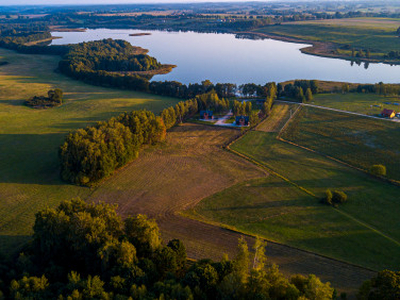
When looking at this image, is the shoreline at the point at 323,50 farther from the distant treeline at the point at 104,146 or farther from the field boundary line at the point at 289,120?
the distant treeline at the point at 104,146

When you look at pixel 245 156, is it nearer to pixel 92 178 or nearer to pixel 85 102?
pixel 92 178

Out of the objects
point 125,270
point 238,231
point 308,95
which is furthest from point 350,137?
point 125,270

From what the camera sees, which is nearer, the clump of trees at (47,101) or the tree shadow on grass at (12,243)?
the tree shadow on grass at (12,243)

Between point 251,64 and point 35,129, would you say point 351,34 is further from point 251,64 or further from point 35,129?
point 35,129

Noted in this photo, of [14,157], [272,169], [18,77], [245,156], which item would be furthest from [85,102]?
[272,169]

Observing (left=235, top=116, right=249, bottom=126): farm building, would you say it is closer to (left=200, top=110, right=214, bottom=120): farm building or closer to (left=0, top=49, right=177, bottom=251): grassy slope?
(left=200, top=110, right=214, bottom=120): farm building

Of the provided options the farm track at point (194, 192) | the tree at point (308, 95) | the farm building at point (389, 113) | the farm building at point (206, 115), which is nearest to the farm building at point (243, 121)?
the farm track at point (194, 192)
